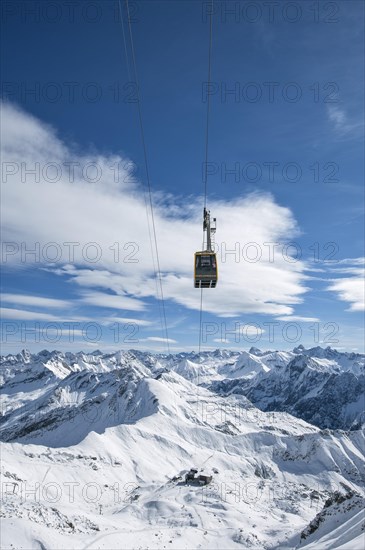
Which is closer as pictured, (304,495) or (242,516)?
(242,516)

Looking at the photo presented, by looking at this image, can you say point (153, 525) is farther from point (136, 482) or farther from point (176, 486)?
point (136, 482)

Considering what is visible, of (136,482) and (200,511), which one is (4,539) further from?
(136,482)

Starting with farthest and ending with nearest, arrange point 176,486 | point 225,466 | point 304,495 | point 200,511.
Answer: point 225,466 → point 304,495 → point 176,486 → point 200,511

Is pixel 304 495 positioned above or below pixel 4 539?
below

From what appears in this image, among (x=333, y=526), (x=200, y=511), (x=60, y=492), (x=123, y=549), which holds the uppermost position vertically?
(x=333, y=526)

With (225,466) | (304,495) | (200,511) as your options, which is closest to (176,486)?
(200,511)

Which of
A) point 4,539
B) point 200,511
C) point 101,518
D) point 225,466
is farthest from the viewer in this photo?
point 225,466
